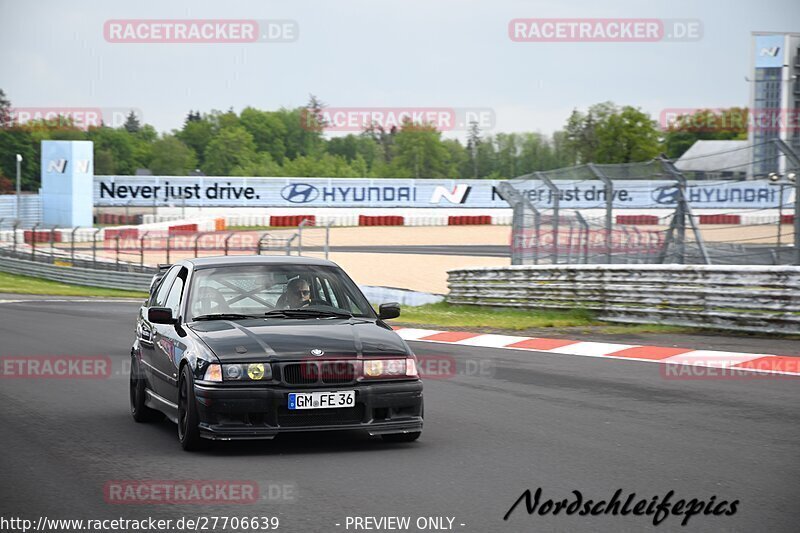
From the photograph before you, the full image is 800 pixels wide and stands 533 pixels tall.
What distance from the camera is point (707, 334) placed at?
15.6 metres

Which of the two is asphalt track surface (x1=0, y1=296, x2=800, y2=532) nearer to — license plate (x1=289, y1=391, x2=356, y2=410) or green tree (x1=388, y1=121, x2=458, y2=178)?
license plate (x1=289, y1=391, x2=356, y2=410)

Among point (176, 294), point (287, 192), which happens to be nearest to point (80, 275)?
point (287, 192)

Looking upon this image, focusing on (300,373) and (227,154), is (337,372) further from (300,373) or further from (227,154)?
(227,154)

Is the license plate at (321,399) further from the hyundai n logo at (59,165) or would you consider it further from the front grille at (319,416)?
the hyundai n logo at (59,165)

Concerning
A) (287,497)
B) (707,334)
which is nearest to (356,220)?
(707,334)

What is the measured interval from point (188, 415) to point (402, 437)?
4.66 feet

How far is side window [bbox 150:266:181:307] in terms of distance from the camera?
9.00 metres

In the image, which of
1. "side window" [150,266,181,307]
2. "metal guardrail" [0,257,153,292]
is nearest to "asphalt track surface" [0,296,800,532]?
"side window" [150,266,181,307]

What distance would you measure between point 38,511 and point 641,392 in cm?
619

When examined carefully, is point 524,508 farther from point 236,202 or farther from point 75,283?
point 236,202

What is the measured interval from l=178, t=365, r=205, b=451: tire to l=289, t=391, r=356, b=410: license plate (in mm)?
635

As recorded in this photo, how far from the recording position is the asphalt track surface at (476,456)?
18.6 ft

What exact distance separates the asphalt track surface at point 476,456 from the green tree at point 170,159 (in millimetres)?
149357

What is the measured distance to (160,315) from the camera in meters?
7.99
